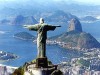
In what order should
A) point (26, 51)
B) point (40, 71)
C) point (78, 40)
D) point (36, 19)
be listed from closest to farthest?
1. point (40, 71)
2. point (26, 51)
3. point (78, 40)
4. point (36, 19)

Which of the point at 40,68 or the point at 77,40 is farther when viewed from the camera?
Answer: the point at 77,40

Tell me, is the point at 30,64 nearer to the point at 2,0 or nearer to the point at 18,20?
the point at 18,20

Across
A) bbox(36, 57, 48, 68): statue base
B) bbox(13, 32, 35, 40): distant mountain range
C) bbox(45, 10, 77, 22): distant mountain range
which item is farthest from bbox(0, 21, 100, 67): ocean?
bbox(36, 57, 48, 68): statue base

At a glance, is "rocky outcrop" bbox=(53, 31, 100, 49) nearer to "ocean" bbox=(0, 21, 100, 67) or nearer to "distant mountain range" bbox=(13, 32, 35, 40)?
"ocean" bbox=(0, 21, 100, 67)

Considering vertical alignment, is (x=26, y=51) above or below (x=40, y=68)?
below

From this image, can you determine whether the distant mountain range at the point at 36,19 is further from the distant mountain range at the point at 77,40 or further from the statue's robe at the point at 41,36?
the statue's robe at the point at 41,36

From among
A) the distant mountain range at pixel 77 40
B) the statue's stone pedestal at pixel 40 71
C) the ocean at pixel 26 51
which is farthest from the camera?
the distant mountain range at pixel 77 40

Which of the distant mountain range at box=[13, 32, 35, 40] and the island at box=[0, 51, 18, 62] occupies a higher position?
the distant mountain range at box=[13, 32, 35, 40]

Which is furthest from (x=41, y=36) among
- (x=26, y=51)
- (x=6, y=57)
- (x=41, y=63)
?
(x=26, y=51)

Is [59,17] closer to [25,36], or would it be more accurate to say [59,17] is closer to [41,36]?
[25,36]

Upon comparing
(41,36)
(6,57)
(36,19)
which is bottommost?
(6,57)

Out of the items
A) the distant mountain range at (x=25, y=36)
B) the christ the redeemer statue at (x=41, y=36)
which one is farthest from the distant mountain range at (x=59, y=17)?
the christ the redeemer statue at (x=41, y=36)

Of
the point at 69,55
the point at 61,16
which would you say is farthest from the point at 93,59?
the point at 61,16
